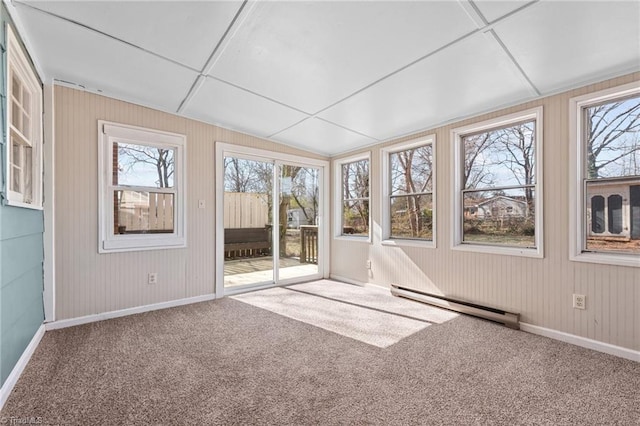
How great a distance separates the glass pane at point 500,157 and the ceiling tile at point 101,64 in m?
3.18

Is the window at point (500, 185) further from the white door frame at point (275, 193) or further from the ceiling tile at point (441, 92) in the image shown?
the white door frame at point (275, 193)

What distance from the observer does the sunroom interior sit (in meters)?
2.05

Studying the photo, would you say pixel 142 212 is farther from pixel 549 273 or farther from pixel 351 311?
pixel 549 273

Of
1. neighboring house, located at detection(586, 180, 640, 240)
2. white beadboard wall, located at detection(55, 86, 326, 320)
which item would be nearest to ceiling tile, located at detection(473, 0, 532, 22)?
neighboring house, located at detection(586, 180, 640, 240)

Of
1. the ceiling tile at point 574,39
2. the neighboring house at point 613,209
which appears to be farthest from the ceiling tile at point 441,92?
the neighboring house at point 613,209

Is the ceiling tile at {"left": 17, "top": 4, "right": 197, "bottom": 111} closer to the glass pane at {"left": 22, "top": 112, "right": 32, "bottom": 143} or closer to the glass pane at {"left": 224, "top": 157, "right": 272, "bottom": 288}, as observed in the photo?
the glass pane at {"left": 22, "top": 112, "right": 32, "bottom": 143}

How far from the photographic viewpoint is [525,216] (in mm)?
3098

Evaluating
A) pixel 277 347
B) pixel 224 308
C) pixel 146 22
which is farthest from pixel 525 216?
pixel 146 22

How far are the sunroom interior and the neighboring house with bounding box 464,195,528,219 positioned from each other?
0.7 inches

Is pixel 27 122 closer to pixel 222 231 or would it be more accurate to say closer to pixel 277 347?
pixel 222 231

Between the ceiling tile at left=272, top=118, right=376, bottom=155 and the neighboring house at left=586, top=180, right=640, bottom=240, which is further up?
the ceiling tile at left=272, top=118, right=376, bottom=155

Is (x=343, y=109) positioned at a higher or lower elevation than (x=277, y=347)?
higher

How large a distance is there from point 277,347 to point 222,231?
2.08 metres

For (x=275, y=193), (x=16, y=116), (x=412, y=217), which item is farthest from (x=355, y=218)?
(x=16, y=116)
